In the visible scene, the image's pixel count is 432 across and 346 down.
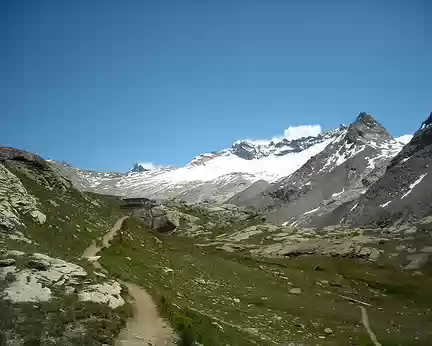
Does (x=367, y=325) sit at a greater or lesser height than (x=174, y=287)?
lesser

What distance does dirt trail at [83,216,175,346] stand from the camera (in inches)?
899

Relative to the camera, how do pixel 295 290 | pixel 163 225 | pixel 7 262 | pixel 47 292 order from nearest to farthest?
pixel 47 292, pixel 7 262, pixel 295 290, pixel 163 225

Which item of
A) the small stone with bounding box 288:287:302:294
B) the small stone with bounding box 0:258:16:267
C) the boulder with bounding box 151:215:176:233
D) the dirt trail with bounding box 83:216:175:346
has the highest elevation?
the boulder with bounding box 151:215:176:233

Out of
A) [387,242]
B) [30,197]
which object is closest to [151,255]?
[30,197]

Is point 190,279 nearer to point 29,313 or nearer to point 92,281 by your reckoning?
point 92,281

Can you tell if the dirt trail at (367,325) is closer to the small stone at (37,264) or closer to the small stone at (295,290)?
the small stone at (295,290)

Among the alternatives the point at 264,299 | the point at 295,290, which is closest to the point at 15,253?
the point at 264,299

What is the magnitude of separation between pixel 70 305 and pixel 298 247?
94846 millimetres

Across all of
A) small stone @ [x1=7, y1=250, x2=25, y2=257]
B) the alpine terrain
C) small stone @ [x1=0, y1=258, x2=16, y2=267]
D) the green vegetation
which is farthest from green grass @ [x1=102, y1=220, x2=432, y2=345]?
small stone @ [x1=0, y1=258, x2=16, y2=267]

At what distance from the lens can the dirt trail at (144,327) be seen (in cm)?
2284

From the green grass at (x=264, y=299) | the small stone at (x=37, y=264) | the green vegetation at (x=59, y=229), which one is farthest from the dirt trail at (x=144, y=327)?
the green vegetation at (x=59, y=229)

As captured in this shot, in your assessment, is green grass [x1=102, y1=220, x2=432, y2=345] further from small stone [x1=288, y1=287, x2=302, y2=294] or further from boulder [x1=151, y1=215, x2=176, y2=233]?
boulder [x1=151, y1=215, x2=176, y2=233]

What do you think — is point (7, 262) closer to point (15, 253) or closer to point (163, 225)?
point (15, 253)

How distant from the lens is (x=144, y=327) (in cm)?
2531
